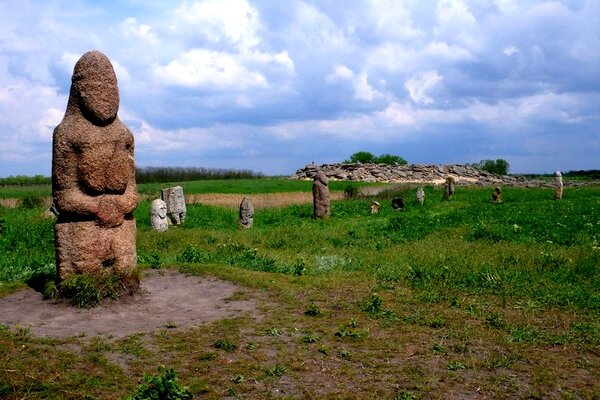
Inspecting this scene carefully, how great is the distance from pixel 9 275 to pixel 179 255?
419cm

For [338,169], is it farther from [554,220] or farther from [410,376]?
[410,376]

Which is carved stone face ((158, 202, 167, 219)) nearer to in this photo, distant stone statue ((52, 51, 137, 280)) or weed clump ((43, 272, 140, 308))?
weed clump ((43, 272, 140, 308))

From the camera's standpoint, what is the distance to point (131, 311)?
405 inches

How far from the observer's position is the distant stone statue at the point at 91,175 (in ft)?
34.0

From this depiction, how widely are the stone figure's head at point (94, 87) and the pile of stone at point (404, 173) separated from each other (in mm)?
53783

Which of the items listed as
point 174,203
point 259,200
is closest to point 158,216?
point 174,203

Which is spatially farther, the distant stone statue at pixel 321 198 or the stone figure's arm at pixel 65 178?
the distant stone statue at pixel 321 198

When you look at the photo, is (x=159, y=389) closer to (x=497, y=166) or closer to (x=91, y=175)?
(x=91, y=175)

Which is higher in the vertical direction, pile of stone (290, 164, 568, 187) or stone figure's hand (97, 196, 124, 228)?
pile of stone (290, 164, 568, 187)

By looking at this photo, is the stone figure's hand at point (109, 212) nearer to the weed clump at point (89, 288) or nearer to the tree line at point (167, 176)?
the weed clump at point (89, 288)

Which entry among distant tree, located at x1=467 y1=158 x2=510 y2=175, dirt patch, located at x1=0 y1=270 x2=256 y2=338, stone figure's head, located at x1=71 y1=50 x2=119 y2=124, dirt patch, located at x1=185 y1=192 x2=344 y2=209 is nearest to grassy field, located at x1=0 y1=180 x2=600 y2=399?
dirt patch, located at x1=0 y1=270 x2=256 y2=338

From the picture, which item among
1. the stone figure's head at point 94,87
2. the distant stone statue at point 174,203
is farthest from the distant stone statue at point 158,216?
the stone figure's head at point 94,87

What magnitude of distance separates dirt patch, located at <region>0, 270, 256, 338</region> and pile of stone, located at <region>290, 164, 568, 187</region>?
173 feet

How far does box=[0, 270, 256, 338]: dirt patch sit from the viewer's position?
30.3ft
